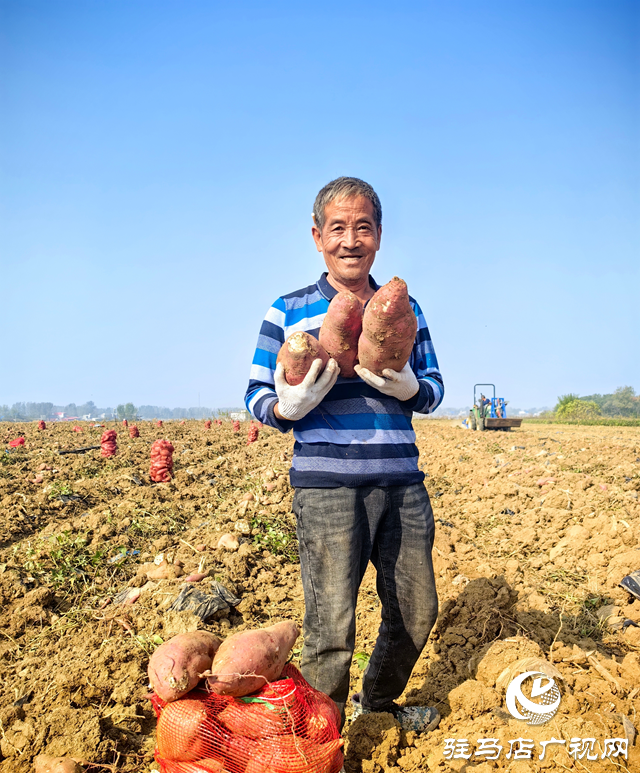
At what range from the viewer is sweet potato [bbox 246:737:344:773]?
5.73 feet

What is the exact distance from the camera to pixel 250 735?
71.8 inches

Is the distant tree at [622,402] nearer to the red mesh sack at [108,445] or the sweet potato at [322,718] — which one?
the red mesh sack at [108,445]

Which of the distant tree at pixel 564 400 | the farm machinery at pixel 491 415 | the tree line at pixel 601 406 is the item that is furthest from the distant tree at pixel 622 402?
the farm machinery at pixel 491 415

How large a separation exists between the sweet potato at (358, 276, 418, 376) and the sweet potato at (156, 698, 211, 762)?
4.60 ft

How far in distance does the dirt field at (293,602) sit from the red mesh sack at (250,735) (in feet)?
2.08

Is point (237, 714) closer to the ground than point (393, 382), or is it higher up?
closer to the ground

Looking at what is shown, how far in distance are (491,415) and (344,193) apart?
1948 cm

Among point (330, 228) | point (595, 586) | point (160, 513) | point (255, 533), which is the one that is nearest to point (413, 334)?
point (330, 228)

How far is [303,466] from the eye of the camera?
7.23 ft

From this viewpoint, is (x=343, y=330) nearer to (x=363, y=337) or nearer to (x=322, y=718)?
(x=363, y=337)

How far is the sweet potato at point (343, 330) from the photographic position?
218cm

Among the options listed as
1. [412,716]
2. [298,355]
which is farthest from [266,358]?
[412,716]

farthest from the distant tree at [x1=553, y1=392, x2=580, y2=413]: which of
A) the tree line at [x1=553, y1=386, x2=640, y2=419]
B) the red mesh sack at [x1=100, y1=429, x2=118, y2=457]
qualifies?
the red mesh sack at [x1=100, y1=429, x2=118, y2=457]

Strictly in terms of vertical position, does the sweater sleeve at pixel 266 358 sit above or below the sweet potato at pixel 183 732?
above
